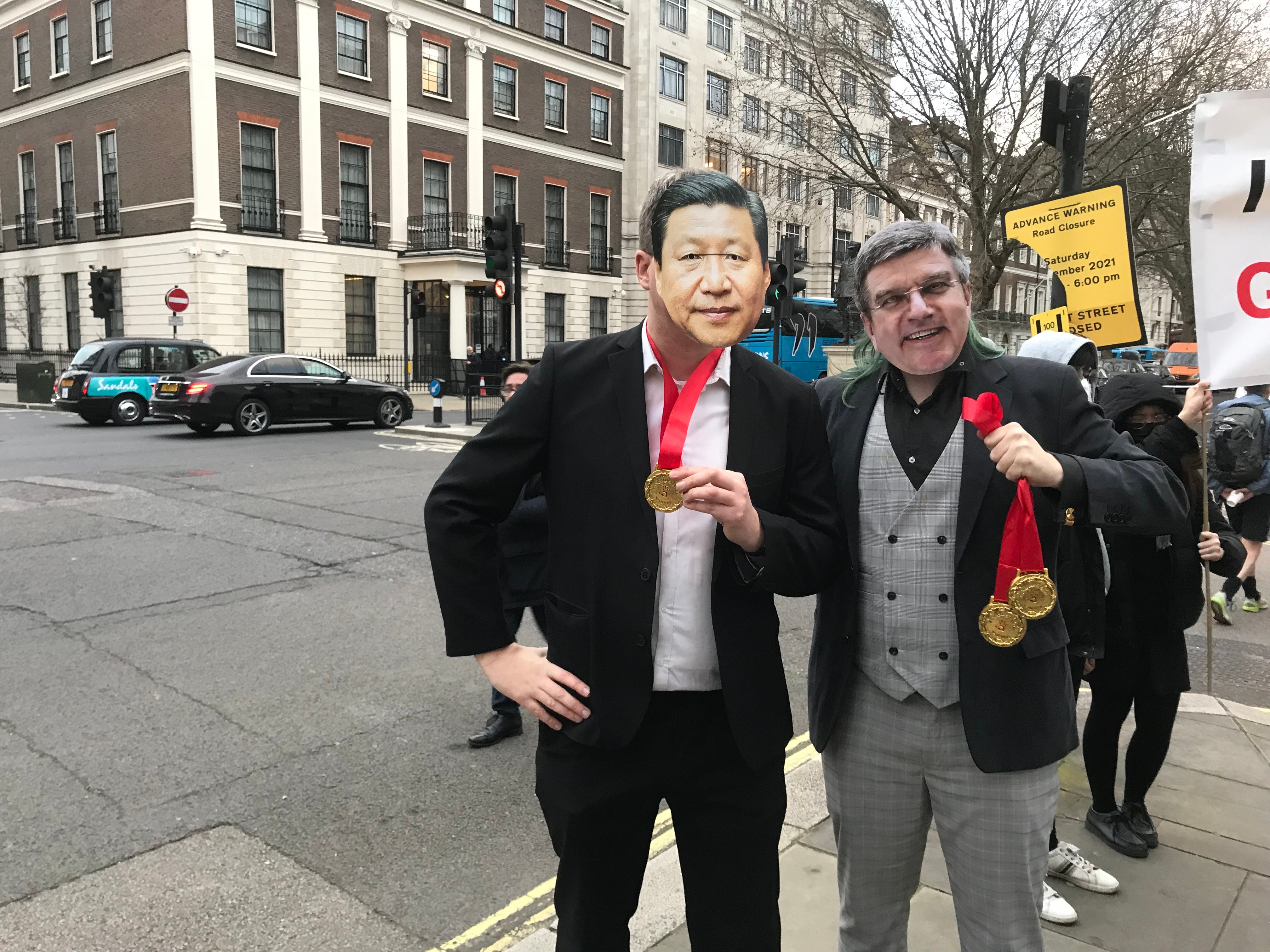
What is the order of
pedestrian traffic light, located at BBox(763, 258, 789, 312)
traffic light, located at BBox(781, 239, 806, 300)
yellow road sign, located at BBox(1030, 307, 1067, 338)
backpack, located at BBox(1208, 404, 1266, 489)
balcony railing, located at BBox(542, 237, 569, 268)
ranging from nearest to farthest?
backpack, located at BBox(1208, 404, 1266, 489) → yellow road sign, located at BBox(1030, 307, 1067, 338) → traffic light, located at BBox(781, 239, 806, 300) → pedestrian traffic light, located at BBox(763, 258, 789, 312) → balcony railing, located at BBox(542, 237, 569, 268)

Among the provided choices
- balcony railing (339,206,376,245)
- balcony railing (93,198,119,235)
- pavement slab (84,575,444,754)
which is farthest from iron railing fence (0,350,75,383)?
pavement slab (84,575,444,754)

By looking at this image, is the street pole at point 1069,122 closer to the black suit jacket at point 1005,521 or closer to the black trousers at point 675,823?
the black suit jacket at point 1005,521

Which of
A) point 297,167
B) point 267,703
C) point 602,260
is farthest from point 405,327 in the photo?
point 267,703

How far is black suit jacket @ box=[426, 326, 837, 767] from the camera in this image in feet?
5.85

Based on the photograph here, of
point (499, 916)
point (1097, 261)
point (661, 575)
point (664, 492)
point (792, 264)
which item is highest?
point (792, 264)

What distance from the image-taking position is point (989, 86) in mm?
18188

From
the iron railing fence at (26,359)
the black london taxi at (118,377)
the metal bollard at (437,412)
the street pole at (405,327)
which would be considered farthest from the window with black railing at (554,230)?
the black london taxi at (118,377)

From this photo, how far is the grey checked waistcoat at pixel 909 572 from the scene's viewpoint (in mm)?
2008

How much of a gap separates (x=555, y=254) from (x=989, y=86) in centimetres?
2023

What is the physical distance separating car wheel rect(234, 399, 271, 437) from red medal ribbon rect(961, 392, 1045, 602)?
16.7m

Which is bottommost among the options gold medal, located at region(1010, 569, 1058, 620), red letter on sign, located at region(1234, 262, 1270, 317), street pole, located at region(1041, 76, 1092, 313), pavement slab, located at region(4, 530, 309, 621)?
pavement slab, located at region(4, 530, 309, 621)

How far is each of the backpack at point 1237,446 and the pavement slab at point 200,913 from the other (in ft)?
14.8

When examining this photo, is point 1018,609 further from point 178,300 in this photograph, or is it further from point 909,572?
point 178,300

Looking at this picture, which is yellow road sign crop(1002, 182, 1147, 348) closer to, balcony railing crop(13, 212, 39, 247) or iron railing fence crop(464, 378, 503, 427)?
iron railing fence crop(464, 378, 503, 427)
